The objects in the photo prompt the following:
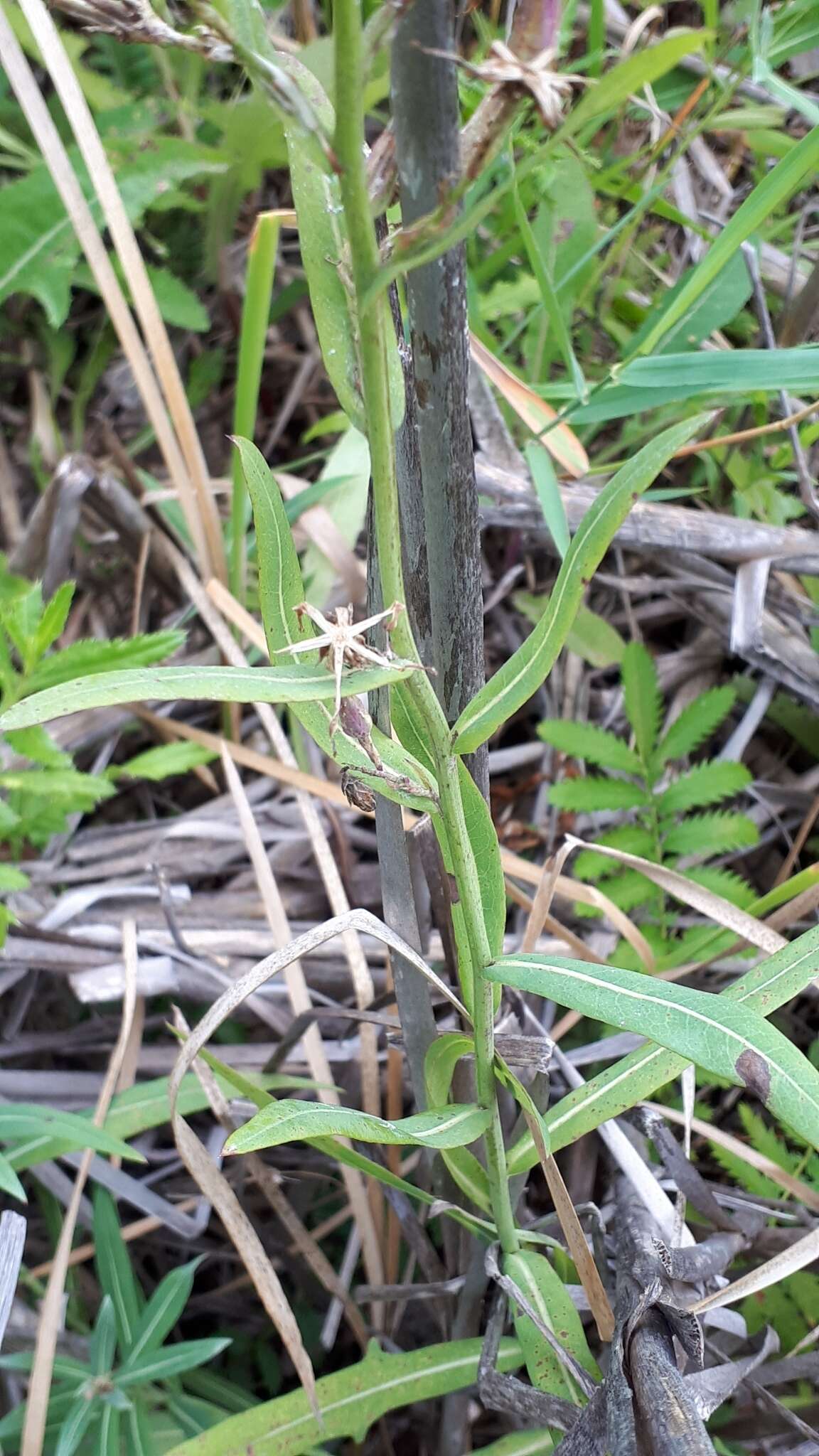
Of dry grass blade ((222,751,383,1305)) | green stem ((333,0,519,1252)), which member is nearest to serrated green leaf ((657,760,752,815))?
dry grass blade ((222,751,383,1305))

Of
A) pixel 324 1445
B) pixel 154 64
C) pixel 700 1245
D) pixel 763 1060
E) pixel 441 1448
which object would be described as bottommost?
pixel 324 1445

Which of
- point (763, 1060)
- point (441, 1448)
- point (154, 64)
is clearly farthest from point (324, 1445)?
point (154, 64)

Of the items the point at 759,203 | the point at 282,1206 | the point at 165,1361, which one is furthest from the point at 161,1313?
the point at 759,203

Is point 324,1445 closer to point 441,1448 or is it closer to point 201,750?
point 441,1448

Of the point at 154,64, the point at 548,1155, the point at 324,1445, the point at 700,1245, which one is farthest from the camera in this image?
the point at 154,64

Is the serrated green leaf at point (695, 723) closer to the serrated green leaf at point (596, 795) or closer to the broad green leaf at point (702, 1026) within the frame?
the serrated green leaf at point (596, 795)

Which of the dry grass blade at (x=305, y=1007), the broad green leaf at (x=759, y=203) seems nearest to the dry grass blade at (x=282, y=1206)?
the dry grass blade at (x=305, y=1007)
